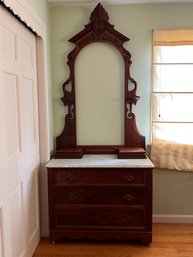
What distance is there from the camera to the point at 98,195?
237 centimetres

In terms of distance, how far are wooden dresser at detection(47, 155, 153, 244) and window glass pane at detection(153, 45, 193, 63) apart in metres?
1.07

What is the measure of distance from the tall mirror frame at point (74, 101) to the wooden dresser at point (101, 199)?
0.69 feet

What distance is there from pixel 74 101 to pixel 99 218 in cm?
118

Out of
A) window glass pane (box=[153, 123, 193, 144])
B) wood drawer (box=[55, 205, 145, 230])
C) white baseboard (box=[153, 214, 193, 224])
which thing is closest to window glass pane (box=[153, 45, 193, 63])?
window glass pane (box=[153, 123, 193, 144])

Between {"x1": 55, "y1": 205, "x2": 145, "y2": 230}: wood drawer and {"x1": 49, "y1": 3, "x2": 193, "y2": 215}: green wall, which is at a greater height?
{"x1": 49, "y1": 3, "x2": 193, "y2": 215}: green wall

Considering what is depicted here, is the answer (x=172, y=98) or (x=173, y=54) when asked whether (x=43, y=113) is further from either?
(x=173, y=54)

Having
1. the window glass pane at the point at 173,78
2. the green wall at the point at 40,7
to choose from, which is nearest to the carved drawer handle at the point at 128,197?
the window glass pane at the point at 173,78

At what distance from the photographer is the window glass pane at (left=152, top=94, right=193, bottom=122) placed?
8.84 feet

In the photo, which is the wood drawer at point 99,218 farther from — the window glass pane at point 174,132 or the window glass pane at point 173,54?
the window glass pane at point 173,54

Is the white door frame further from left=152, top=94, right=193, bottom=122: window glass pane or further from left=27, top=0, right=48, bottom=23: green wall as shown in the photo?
left=152, top=94, right=193, bottom=122: window glass pane

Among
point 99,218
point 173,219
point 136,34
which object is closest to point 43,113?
point 99,218

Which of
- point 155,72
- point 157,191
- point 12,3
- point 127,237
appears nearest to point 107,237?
point 127,237

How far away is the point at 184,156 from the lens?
275 centimetres

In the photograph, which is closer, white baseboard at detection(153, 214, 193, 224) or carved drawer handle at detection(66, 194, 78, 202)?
carved drawer handle at detection(66, 194, 78, 202)
